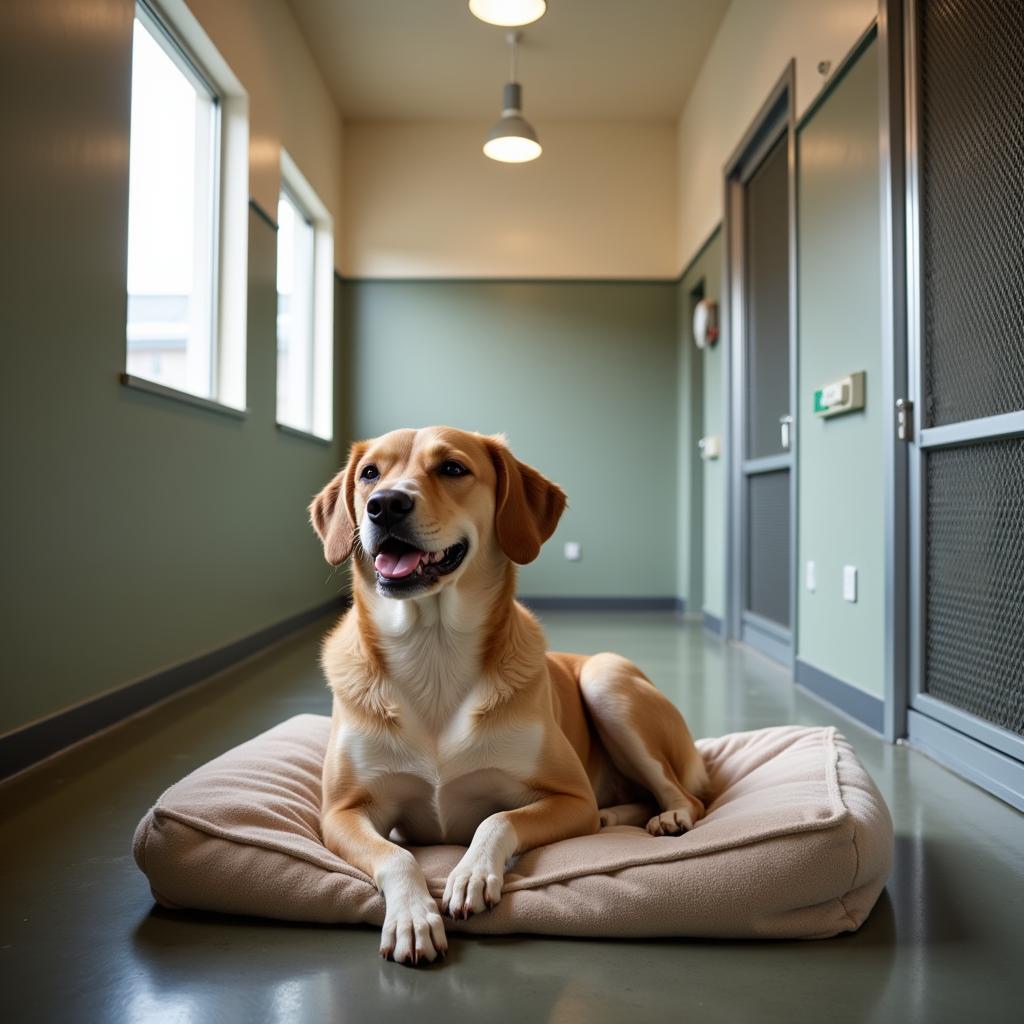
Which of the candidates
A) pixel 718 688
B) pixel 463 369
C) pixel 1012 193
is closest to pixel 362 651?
pixel 1012 193

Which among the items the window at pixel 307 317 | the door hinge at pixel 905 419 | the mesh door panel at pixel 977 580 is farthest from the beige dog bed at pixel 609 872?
the window at pixel 307 317

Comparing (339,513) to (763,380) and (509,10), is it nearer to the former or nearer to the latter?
(509,10)

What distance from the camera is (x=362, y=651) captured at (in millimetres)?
1646

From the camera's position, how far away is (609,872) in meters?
1.40

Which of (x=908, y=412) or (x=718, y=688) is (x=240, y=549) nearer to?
(x=718, y=688)

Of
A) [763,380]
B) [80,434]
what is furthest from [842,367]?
[80,434]

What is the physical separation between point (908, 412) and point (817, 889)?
1.72 meters

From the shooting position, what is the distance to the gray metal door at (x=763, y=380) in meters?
4.23

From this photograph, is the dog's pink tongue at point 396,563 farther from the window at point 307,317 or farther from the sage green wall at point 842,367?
the window at point 307,317

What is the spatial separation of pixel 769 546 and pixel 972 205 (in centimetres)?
248

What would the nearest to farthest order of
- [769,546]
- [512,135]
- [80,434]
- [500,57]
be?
[80,434] < [769,546] < [512,135] < [500,57]

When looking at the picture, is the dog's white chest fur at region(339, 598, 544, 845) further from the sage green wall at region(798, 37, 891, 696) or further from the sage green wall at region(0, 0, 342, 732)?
the sage green wall at region(798, 37, 891, 696)

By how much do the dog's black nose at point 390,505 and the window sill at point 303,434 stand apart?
3.67 m

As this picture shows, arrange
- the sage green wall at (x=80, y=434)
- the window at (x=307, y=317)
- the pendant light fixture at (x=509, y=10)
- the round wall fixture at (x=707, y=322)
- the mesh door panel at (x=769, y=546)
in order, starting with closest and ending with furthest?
the sage green wall at (x=80, y=434), the pendant light fixture at (x=509, y=10), the mesh door panel at (x=769, y=546), the round wall fixture at (x=707, y=322), the window at (x=307, y=317)
